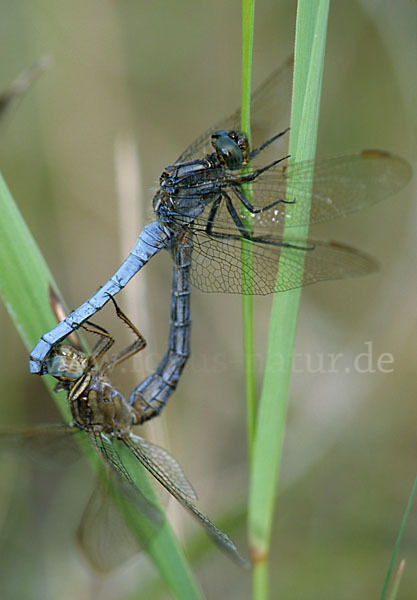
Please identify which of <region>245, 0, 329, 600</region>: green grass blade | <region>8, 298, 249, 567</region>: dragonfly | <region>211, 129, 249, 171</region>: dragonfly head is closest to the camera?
<region>245, 0, 329, 600</region>: green grass blade

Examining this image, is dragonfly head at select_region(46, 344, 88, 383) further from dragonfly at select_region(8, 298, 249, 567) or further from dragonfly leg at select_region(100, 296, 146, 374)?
dragonfly leg at select_region(100, 296, 146, 374)

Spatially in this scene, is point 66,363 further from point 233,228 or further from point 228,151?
point 228,151

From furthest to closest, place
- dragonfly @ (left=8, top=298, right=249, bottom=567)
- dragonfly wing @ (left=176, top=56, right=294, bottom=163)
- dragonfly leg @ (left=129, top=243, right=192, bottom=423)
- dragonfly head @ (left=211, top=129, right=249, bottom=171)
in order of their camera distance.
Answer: dragonfly leg @ (left=129, top=243, right=192, bottom=423)
dragonfly wing @ (left=176, top=56, right=294, bottom=163)
dragonfly head @ (left=211, top=129, right=249, bottom=171)
dragonfly @ (left=8, top=298, right=249, bottom=567)

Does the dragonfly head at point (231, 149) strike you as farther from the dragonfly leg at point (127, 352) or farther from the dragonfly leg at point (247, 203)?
the dragonfly leg at point (127, 352)

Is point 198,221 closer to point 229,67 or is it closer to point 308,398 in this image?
point 308,398

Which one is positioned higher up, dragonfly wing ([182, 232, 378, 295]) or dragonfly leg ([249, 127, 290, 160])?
dragonfly leg ([249, 127, 290, 160])

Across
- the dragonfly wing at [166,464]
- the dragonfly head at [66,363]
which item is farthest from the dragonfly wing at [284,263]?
the dragonfly wing at [166,464]

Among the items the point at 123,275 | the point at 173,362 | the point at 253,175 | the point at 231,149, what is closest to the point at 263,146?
the point at 231,149

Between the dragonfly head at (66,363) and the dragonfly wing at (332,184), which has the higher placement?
the dragonfly wing at (332,184)

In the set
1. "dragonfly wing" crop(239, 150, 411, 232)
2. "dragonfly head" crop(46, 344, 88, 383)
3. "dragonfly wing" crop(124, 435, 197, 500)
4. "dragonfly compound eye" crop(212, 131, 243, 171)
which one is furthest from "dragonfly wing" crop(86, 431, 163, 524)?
"dragonfly compound eye" crop(212, 131, 243, 171)
